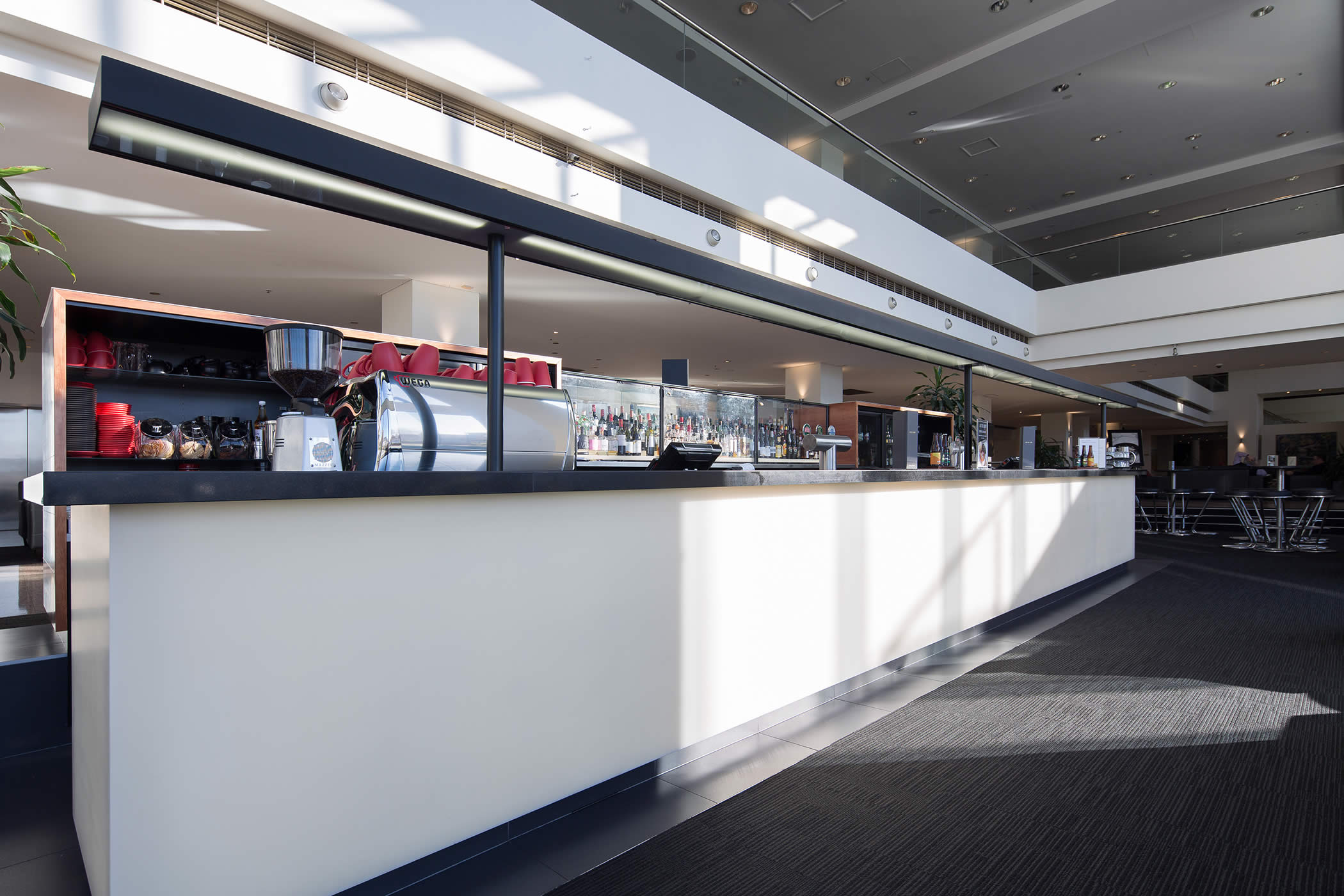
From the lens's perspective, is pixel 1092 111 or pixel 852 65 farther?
pixel 1092 111

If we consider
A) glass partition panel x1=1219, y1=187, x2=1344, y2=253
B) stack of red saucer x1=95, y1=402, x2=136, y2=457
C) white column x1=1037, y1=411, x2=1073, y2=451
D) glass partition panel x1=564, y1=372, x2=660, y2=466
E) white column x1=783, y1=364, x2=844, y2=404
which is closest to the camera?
stack of red saucer x1=95, y1=402, x2=136, y2=457

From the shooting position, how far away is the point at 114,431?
4.12m

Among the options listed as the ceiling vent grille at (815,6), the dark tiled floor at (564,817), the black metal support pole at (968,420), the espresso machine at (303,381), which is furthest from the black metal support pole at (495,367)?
the ceiling vent grille at (815,6)

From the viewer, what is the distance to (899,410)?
371 inches

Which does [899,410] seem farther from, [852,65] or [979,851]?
[979,851]

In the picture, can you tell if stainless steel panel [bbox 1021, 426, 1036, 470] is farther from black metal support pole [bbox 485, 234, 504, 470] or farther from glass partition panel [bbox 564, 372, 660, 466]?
black metal support pole [bbox 485, 234, 504, 470]

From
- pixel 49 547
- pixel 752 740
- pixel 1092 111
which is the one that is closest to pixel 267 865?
pixel 752 740

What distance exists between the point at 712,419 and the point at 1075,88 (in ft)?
23.3

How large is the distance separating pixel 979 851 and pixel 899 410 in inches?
325

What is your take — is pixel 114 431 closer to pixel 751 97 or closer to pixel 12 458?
pixel 751 97

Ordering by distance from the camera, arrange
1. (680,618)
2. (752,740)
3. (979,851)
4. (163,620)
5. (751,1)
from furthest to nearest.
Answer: (751,1) → (752,740) → (680,618) → (979,851) → (163,620)

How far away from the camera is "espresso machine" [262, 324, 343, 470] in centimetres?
→ 152

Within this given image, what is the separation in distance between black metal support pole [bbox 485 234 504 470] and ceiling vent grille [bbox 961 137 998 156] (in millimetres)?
11170

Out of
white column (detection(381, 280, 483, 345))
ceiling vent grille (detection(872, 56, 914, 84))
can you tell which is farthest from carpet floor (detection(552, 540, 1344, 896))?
ceiling vent grille (detection(872, 56, 914, 84))
